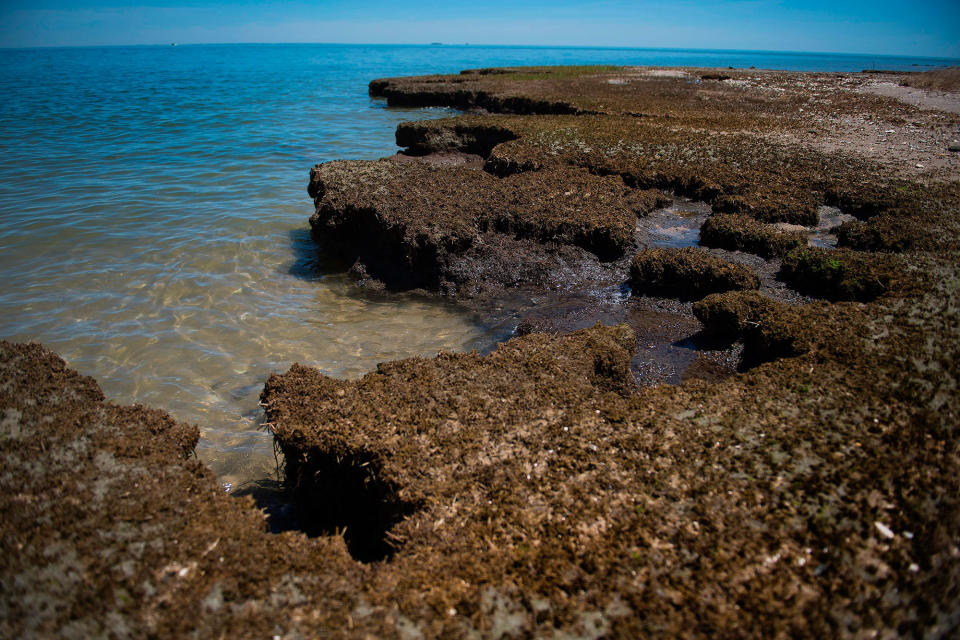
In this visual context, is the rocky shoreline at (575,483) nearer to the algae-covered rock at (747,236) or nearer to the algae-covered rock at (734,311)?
the algae-covered rock at (734,311)

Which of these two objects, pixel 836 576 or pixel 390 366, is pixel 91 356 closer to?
pixel 390 366

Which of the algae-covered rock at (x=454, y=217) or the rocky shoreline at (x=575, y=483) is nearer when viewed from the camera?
the rocky shoreline at (x=575, y=483)

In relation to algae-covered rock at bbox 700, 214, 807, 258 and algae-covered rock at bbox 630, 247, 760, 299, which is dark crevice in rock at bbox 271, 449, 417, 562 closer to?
algae-covered rock at bbox 630, 247, 760, 299

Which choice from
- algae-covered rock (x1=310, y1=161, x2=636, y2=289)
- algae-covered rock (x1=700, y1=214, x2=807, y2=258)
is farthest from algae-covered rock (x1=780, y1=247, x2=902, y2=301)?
algae-covered rock (x1=310, y1=161, x2=636, y2=289)

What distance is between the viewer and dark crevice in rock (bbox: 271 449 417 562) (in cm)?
362

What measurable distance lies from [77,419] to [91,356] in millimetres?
3894

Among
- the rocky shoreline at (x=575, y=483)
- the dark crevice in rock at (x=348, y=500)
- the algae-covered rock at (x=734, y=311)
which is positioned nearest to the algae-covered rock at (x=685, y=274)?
the rocky shoreline at (x=575, y=483)

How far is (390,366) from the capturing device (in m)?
4.75

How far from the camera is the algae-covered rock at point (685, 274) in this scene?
710cm

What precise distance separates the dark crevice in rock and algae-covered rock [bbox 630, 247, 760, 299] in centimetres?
529

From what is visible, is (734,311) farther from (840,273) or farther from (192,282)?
(192,282)

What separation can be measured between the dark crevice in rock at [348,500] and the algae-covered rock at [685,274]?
5290 mm

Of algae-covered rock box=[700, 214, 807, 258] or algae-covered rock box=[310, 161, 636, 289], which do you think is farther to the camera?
algae-covered rock box=[310, 161, 636, 289]

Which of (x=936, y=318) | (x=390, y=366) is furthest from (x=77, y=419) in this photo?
(x=936, y=318)
